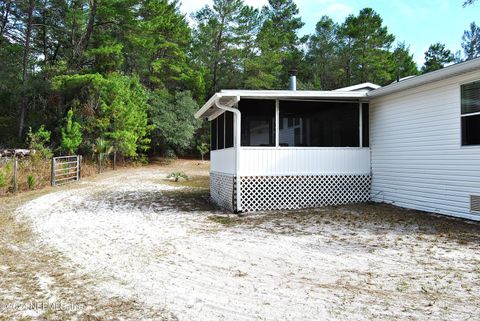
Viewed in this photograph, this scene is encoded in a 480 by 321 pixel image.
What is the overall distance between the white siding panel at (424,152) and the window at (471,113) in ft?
0.33

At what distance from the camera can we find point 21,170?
12188 millimetres

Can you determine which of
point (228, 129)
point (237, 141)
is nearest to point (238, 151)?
point (237, 141)

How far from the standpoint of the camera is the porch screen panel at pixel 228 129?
9299 mm

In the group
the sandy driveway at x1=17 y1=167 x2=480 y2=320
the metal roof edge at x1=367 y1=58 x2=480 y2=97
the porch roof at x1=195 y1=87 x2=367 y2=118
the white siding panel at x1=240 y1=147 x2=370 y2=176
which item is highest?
the metal roof edge at x1=367 y1=58 x2=480 y2=97

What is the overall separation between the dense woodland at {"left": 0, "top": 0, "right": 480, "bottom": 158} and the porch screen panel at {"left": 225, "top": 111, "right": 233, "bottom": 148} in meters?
9.83

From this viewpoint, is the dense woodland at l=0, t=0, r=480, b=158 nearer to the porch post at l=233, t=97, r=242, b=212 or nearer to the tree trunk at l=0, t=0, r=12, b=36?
the tree trunk at l=0, t=0, r=12, b=36

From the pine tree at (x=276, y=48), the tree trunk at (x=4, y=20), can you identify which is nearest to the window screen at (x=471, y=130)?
Result: the pine tree at (x=276, y=48)

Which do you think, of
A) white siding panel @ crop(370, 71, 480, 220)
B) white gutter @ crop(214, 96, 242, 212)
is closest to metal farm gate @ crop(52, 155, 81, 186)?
white gutter @ crop(214, 96, 242, 212)

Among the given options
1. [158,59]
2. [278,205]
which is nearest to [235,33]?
[158,59]

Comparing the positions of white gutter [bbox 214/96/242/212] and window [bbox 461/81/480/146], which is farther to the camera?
white gutter [bbox 214/96/242/212]

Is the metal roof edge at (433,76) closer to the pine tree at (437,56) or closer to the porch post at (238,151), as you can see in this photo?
the porch post at (238,151)

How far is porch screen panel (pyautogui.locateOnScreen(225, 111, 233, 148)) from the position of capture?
930 centimetres

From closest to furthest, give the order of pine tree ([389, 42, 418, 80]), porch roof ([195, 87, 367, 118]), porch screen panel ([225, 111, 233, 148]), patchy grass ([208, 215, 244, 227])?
1. patchy grass ([208, 215, 244, 227])
2. porch roof ([195, 87, 367, 118])
3. porch screen panel ([225, 111, 233, 148])
4. pine tree ([389, 42, 418, 80])

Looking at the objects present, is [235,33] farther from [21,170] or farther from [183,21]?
[21,170]
